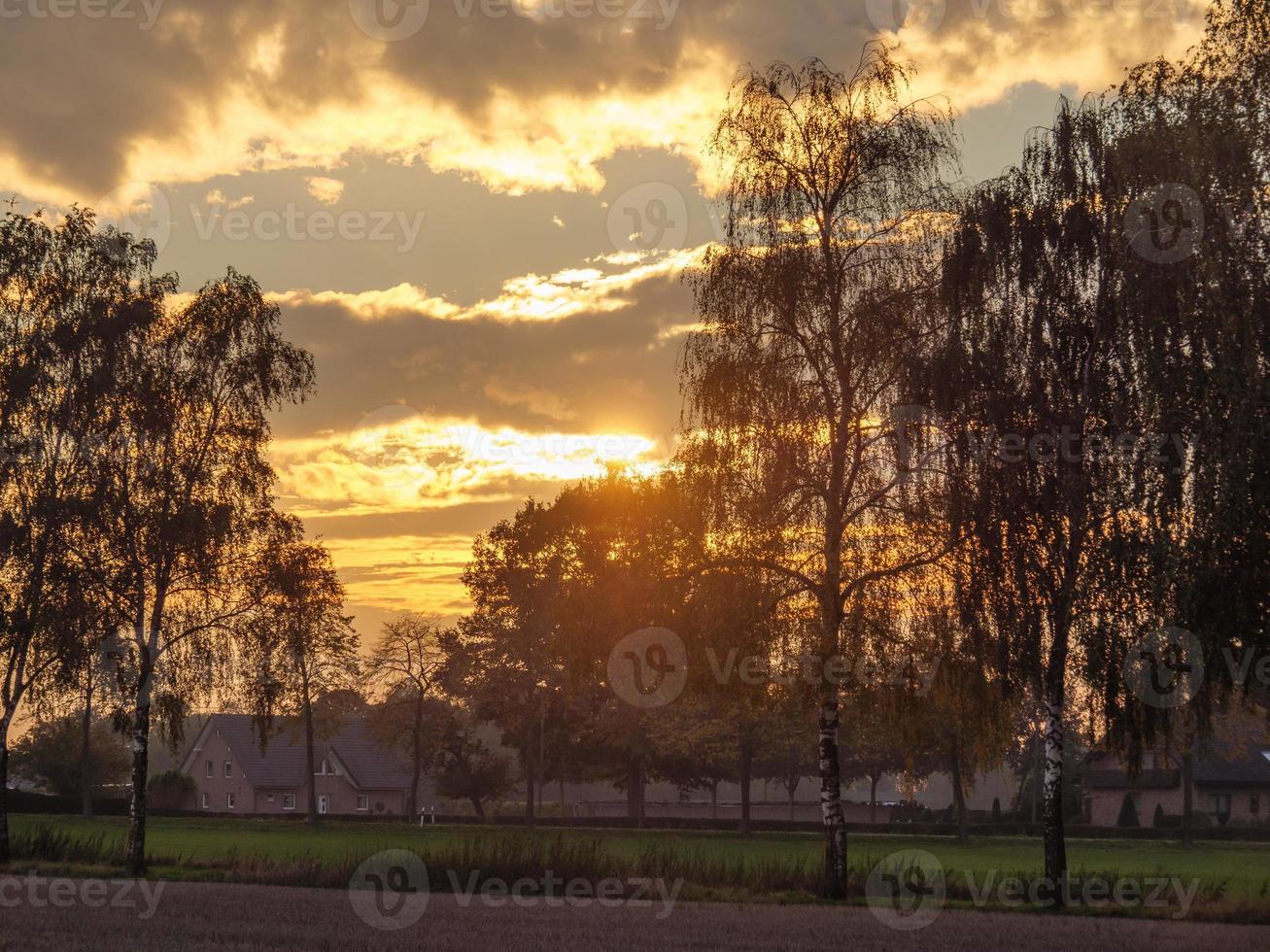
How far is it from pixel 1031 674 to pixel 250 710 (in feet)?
67.7

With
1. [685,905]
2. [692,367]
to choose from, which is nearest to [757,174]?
[692,367]

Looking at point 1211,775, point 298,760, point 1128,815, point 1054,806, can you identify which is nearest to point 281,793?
point 298,760

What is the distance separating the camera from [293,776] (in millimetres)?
108375

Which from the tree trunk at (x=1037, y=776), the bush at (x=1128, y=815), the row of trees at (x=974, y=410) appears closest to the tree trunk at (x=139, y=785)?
the row of trees at (x=974, y=410)

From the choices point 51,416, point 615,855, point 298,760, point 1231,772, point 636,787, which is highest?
point 51,416

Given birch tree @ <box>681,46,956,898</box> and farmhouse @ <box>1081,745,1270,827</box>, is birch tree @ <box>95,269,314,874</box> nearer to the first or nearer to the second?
birch tree @ <box>681,46,956,898</box>

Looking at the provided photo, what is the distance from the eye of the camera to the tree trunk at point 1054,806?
25.3 m

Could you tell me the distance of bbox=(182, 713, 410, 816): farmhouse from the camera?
352ft

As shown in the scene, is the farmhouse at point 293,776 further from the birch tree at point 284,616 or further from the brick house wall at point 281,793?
the birch tree at point 284,616

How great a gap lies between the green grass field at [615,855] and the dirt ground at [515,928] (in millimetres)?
3629

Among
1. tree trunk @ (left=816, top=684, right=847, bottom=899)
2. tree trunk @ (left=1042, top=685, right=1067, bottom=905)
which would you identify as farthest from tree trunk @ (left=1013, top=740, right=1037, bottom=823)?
tree trunk @ (left=816, top=684, right=847, bottom=899)

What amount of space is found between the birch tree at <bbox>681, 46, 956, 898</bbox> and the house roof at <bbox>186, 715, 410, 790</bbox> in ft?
279

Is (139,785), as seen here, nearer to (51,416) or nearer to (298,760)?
(51,416)

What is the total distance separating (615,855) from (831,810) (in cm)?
1277
